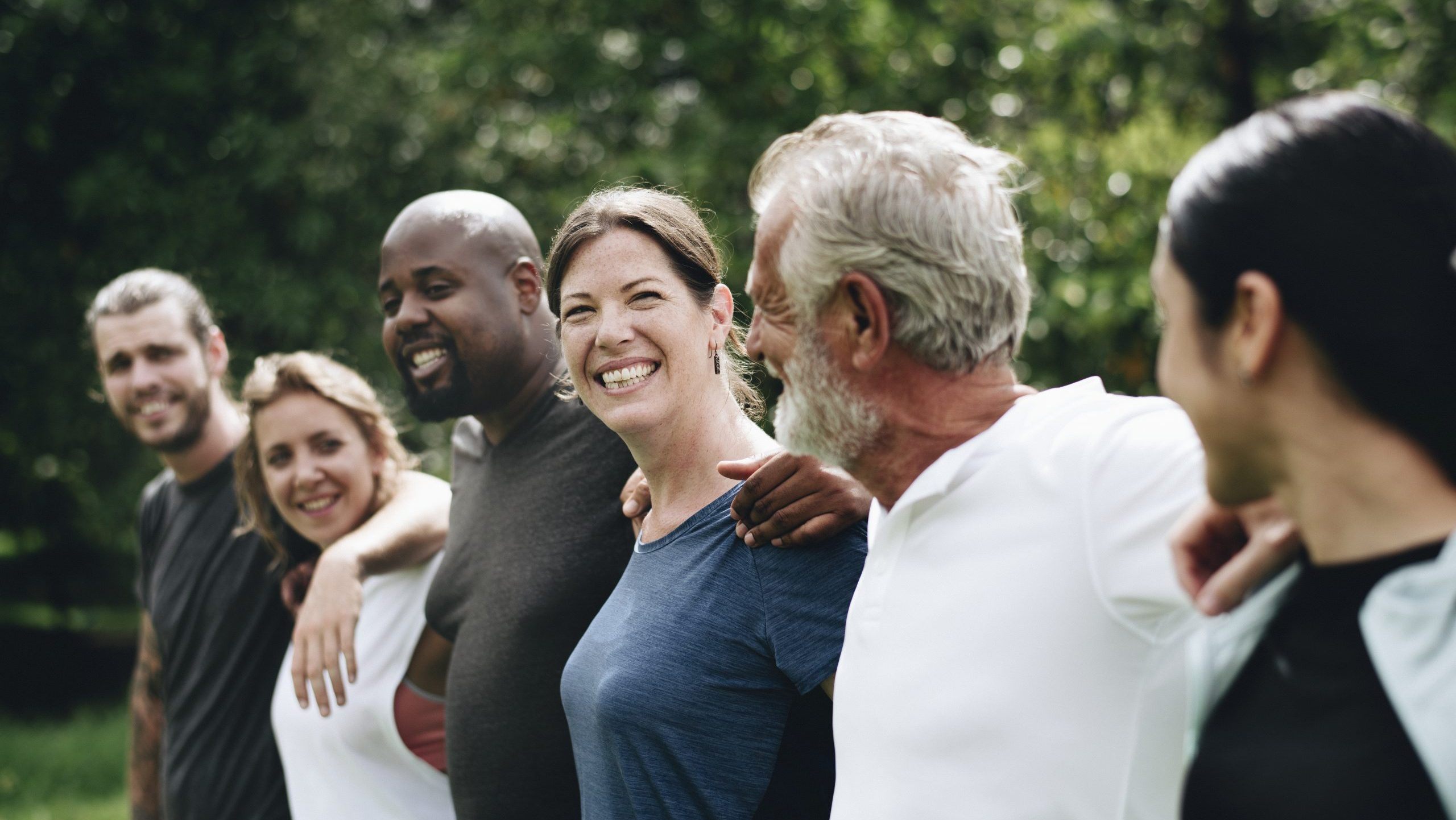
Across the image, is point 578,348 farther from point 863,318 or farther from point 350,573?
point 350,573

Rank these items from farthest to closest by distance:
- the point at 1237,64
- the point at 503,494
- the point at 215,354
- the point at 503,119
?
the point at 1237,64, the point at 503,119, the point at 215,354, the point at 503,494

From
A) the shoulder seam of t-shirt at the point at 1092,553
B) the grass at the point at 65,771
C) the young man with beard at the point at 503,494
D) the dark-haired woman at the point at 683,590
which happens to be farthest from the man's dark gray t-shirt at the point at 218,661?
the grass at the point at 65,771

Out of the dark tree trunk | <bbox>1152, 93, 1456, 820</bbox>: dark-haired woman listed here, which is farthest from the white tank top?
the dark tree trunk

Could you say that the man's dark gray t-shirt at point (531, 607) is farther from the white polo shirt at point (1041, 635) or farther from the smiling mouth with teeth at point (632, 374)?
the white polo shirt at point (1041, 635)

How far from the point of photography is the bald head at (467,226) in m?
3.05

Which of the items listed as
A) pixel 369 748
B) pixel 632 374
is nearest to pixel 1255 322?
pixel 632 374

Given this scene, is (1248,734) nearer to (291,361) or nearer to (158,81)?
(291,361)

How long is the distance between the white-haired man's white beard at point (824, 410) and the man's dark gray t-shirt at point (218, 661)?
2.60 m

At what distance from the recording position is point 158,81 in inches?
359

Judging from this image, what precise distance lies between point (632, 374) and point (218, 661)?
230cm

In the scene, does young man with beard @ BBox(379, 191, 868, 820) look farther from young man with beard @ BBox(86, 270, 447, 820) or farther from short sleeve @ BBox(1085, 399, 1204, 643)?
short sleeve @ BBox(1085, 399, 1204, 643)

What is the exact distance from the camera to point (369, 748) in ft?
10.2

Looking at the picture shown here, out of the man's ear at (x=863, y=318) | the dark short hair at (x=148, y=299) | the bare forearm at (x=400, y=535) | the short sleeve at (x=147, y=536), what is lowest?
the short sleeve at (x=147, y=536)

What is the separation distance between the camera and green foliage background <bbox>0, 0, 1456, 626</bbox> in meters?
6.84
